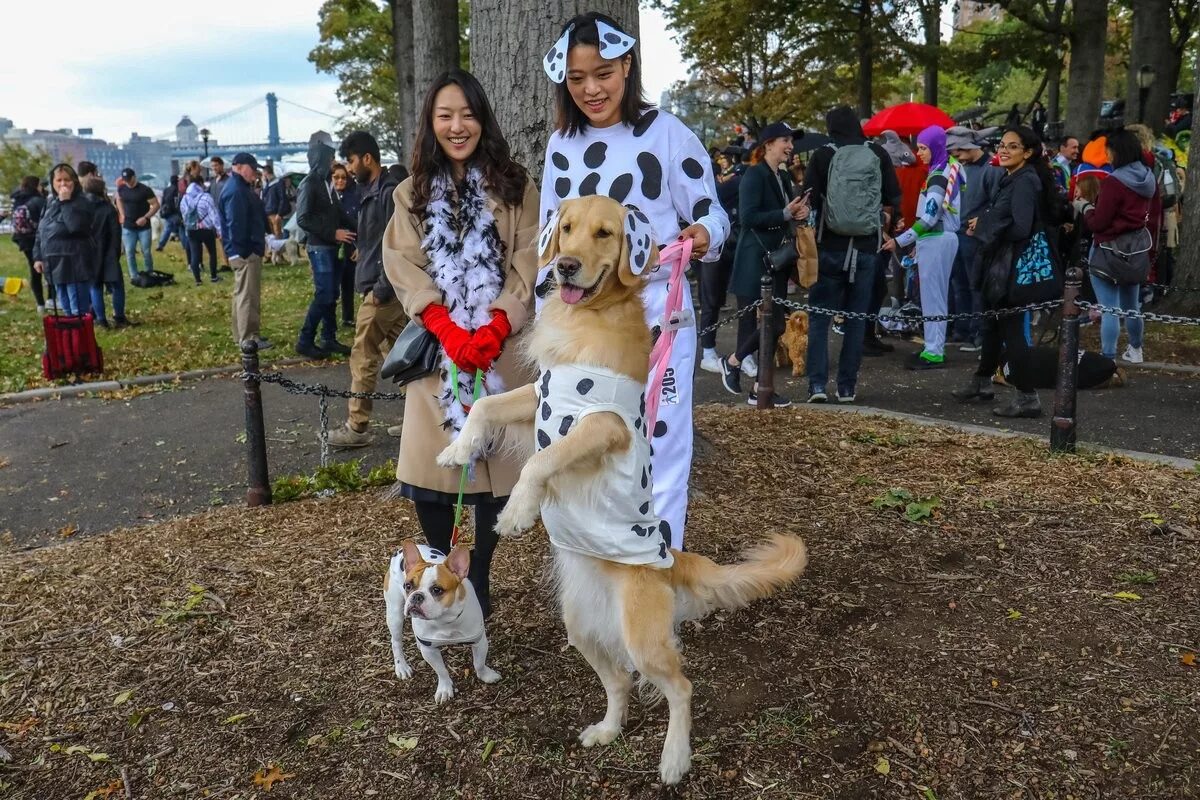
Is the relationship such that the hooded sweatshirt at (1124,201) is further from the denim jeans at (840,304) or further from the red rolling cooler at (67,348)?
the red rolling cooler at (67,348)

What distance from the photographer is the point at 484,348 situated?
3.41m

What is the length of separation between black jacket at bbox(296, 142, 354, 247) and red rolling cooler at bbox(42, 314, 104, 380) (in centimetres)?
252

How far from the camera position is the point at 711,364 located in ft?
31.8

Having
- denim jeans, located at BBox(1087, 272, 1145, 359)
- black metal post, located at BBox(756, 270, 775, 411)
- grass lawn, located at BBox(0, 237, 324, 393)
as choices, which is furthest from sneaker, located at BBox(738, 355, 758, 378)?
grass lawn, located at BBox(0, 237, 324, 393)

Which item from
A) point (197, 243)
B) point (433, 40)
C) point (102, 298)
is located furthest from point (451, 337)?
point (197, 243)

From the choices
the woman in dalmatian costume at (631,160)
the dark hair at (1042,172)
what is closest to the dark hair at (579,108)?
the woman in dalmatian costume at (631,160)

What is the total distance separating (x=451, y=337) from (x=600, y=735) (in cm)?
150

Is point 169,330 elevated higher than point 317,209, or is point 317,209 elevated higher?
point 317,209

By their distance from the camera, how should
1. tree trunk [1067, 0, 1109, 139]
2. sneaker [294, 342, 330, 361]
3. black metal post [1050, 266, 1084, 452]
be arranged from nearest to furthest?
black metal post [1050, 266, 1084, 452], sneaker [294, 342, 330, 361], tree trunk [1067, 0, 1109, 139]

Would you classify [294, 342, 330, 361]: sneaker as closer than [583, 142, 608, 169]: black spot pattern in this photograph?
No

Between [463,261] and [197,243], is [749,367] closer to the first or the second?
[463,261]

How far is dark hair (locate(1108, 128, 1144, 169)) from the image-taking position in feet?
28.0

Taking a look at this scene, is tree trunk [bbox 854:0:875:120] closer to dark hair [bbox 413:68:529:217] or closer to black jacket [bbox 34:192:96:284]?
black jacket [bbox 34:192:96:284]

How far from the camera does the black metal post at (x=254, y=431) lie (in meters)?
5.52
